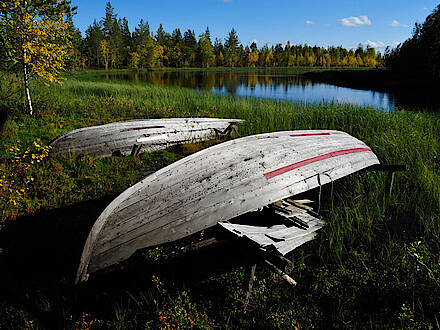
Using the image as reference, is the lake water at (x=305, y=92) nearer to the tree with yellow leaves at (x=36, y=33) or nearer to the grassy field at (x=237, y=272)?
the grassy field at (x=237, y=272)

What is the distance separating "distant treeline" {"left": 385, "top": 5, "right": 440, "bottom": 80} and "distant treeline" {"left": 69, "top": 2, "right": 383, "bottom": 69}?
171 feet

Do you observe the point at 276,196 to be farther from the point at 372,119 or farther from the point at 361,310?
the point at 372,119

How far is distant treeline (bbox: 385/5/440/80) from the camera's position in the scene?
118ft

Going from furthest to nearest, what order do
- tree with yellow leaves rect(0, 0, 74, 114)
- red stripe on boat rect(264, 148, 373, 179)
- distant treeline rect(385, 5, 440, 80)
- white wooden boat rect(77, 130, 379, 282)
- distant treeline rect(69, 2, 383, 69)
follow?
distant treeline rect(69, 2, 383, 69) < distant treeline rect(385, 5, 440, 80) < tree with yellow leaves rect(0, 0, 74, 114) < red stripe on boat rect(264, 148, 373, 179) < white wooden boat rect(77, 130, 379, 282)

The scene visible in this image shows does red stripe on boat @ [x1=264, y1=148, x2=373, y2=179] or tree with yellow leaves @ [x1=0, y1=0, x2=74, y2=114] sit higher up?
tree with yellow leaves @ [x1=0, y1=0, x2=74, y2=114]

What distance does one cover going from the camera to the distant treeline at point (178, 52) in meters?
→ 72.5

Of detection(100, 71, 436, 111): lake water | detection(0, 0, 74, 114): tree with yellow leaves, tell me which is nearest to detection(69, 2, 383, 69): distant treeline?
detection(100, 71, 436, 111): lake water

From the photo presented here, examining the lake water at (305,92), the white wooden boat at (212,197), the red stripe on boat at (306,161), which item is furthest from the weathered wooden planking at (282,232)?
the lake water at (305,92)

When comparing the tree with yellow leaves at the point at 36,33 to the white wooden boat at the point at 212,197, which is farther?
the tree with yellow leaves at the point at 36,33

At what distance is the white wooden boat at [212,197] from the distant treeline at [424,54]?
140ft

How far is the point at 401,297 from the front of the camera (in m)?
2.73

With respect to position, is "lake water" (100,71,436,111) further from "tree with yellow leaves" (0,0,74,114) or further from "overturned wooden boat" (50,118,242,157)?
"tree with yellow leaves" (0,0,74,114)

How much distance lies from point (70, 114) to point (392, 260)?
1242 centimetres

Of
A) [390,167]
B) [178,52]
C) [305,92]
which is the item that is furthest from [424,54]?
[178,52]
